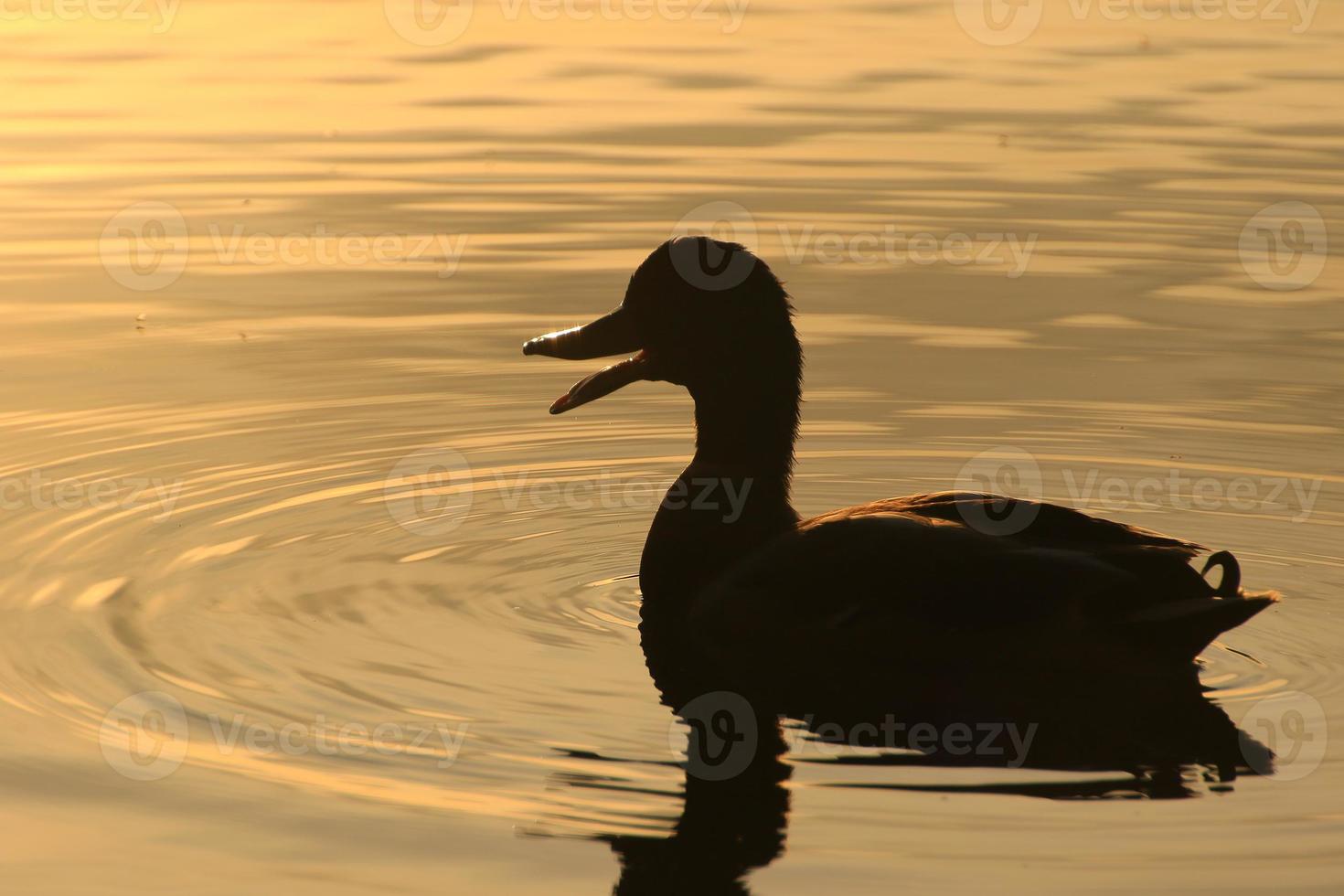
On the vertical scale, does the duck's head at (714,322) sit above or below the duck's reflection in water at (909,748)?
above

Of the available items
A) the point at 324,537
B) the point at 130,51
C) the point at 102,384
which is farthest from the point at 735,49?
the point at 324,537

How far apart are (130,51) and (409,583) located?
461 inches

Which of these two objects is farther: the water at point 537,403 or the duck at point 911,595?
the duck at point 911,595

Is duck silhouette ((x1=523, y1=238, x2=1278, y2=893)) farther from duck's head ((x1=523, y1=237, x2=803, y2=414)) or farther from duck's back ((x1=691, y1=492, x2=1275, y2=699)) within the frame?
duck's head ((x1=523, y1=237, x2=803, y2=414))

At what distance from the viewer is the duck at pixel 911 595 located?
5.91 metres

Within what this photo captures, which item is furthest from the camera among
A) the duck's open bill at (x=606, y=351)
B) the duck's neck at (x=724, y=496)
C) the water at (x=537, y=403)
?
the duck's open bill at (x=606, y=351)

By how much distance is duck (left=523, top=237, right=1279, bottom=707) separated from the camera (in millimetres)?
5910

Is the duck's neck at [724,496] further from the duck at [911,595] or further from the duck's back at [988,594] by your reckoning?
the duck's back at [988,594]

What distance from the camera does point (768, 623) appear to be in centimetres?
631

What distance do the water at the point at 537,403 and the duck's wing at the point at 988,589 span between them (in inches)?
16.6

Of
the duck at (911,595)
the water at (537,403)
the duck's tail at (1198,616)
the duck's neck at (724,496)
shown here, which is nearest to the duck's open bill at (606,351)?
the duck's neck at (724,496)

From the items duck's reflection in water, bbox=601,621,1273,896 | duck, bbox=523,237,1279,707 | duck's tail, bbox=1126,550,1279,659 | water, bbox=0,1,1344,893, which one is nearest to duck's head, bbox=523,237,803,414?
duck, bbox=523,237,1279,707

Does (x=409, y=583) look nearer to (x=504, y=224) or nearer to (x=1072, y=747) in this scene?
(x=1072, y=747)

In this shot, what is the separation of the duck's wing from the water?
1.38ft
